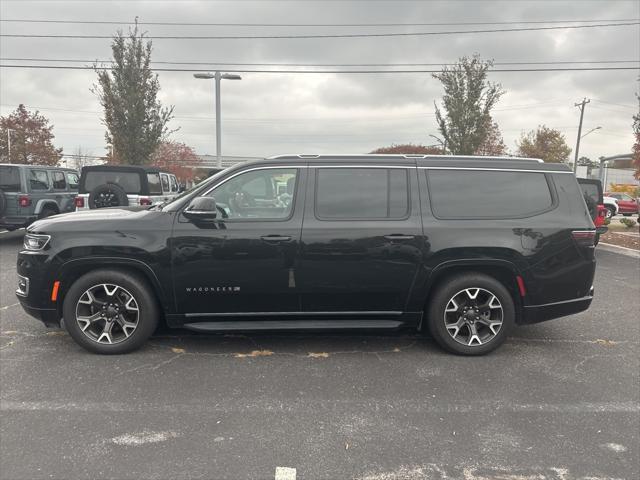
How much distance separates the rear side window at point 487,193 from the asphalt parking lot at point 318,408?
1.39 meters

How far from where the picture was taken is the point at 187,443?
2.86 meters

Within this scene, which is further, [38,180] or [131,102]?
[131,102]

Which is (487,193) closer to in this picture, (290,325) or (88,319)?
(290,325)

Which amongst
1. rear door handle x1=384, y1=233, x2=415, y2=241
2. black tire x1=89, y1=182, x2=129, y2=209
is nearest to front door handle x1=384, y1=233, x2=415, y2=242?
rear door handle x1=384, y1=233, x2=415, y2=241

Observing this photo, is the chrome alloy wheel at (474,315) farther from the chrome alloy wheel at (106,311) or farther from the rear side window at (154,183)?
the rear side window at (154,183)

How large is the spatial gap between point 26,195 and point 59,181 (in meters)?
1.64

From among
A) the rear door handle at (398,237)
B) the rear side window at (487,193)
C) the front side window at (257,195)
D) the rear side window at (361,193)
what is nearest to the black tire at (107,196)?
the front side window at (257,195)

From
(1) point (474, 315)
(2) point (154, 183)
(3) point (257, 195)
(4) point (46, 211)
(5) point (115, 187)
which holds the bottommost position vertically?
(1) point (474, 315)

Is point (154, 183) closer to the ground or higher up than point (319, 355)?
higher up

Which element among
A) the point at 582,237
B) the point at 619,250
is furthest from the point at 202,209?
the point at 619,250

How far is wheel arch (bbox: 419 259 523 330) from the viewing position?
4.20 meters

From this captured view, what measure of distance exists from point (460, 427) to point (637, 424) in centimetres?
124

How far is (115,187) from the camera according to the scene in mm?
9836

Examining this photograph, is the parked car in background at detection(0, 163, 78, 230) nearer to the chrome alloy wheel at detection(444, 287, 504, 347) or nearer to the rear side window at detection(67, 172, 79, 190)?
the rear side window at detection(67, 172, 79, 190)
